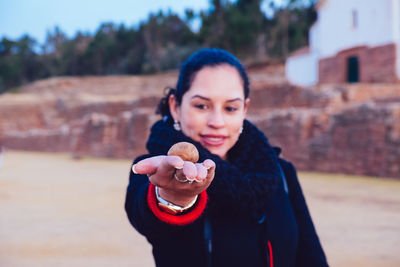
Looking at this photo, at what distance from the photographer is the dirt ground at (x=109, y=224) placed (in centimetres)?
423

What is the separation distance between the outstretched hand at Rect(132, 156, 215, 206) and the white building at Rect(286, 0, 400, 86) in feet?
75.0

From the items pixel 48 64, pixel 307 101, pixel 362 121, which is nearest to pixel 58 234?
pixel 362 121

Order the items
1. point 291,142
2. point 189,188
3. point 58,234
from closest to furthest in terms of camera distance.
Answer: point 189,188 → point 58,234 → point 291,142

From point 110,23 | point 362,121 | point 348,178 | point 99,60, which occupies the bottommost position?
point 348,178

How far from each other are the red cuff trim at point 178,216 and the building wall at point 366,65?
22.5 metres

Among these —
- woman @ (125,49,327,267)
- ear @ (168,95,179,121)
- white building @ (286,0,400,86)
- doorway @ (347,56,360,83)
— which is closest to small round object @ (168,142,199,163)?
woman @ (125,49,327,267)

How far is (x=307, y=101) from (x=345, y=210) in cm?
1220

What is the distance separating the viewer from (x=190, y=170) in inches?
39.6

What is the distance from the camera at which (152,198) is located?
4.29 feet

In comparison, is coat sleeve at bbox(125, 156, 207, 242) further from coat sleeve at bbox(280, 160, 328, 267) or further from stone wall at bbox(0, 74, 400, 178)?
stone wall at bbox(0, 74, 400, 178)

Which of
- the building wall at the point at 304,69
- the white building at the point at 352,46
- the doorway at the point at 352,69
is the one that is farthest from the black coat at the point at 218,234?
the building wall at the point at 304,69

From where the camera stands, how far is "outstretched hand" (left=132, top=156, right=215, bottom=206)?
1.02 metres

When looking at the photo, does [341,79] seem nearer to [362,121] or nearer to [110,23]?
[362,121]

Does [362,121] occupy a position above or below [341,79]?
below
